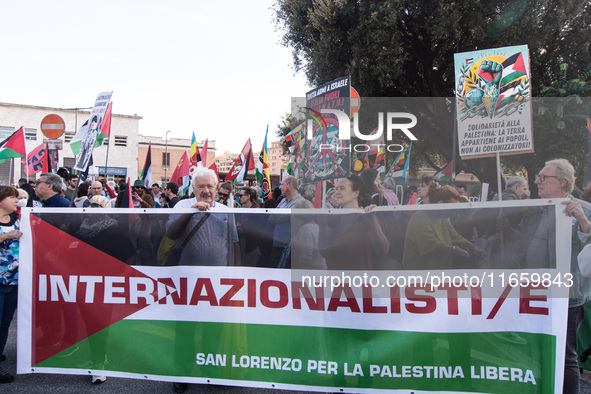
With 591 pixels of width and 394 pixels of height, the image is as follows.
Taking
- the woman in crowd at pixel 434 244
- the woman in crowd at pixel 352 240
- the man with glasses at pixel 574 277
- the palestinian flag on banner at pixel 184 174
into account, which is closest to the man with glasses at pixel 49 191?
the woman in crowd at pixel 352 240

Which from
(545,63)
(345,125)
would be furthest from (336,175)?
(545,63)

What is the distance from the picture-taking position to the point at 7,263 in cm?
417

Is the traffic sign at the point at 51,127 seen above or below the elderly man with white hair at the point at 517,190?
above

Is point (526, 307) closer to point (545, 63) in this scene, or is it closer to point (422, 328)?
point (422, 328)

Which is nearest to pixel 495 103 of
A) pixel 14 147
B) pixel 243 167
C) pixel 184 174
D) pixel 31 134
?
pixel 243 167

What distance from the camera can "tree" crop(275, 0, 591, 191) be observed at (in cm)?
1584

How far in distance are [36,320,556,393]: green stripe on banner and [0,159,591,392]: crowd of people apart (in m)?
0.33

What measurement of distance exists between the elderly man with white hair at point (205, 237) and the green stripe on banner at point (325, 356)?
502mm

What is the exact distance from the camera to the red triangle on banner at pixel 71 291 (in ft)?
12.7

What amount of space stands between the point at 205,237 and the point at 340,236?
1.07 m

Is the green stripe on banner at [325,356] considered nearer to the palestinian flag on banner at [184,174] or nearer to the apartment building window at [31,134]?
the palestinian flag on banner at [184,174]

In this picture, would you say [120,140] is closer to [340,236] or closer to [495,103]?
[495,103]

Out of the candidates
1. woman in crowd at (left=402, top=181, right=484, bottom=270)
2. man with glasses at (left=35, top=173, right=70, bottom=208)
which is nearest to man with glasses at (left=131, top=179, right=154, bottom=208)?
man with glasses at (left=35, top=173, right=70, bottom=208)

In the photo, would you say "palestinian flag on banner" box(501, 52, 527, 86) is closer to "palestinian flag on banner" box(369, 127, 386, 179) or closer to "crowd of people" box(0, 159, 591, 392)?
"crowd of people" box(0, 159, 591, 392)
